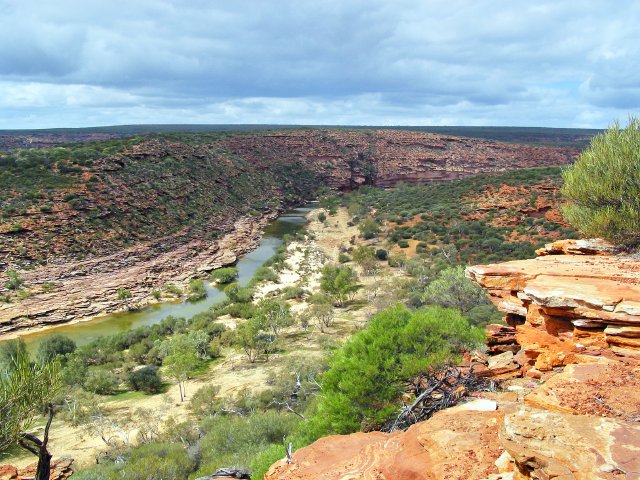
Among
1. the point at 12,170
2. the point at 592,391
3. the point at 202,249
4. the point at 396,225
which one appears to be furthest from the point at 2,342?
the point at 396,225

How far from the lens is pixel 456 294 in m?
23.7

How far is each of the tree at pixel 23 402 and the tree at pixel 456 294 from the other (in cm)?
1812

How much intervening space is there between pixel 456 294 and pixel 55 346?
21168 mm

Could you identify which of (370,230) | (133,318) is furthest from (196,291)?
(370,230)

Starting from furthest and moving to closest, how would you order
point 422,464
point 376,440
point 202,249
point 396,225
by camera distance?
point 396,225
point 202,249
point 376,440
point 422,464

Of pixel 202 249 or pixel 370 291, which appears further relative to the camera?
pixel 202 249

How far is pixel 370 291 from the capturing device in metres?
32.6

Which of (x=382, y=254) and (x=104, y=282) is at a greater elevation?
(x=382, y=254)

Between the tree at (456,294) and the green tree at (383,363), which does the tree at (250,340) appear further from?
the green tree at (383,363)

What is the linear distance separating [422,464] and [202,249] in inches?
1700

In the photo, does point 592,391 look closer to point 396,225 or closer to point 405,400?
point 405,400

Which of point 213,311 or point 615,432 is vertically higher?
point 615,432

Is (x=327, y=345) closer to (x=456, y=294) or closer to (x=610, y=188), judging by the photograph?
(x=456, y=294)

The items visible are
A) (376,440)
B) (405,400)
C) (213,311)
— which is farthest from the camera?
(213,311)
